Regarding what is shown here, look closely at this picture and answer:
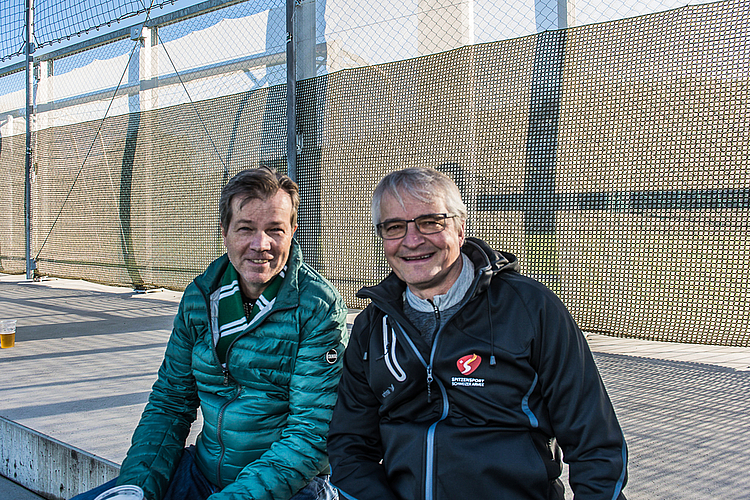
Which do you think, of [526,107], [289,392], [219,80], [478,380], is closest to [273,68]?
[219,80]

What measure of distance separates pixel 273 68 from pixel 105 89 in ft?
11.8

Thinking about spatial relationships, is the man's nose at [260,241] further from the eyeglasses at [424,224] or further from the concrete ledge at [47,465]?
the concrete ledge at [47,465]

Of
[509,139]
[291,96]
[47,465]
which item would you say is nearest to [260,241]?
[47,465]

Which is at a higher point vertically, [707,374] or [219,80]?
[219,80]

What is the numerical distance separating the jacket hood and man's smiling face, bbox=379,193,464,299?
0.19 feet

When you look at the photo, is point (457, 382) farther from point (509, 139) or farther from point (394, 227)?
point (509, 139)

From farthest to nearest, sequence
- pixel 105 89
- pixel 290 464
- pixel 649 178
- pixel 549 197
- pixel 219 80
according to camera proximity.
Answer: pixel 105 89, pixel 219 80, pixel 549 197, pixel 649 178, pixel 290 464

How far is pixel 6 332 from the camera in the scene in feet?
13.5

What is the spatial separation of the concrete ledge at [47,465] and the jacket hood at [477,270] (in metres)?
1.53

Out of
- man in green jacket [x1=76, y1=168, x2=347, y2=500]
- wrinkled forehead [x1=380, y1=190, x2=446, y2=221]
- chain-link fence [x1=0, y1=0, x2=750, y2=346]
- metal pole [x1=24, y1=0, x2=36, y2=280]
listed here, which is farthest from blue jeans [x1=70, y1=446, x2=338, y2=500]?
metal pole [x1=24, y1=0, x2=36, y2=280]

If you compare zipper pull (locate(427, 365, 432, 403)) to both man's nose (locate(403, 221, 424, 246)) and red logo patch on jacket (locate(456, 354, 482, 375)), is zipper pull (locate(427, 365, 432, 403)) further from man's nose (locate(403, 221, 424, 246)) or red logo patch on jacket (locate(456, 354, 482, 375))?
man's nose (locate(403, 221, 424, 246))

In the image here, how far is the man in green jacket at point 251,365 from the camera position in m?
1.67

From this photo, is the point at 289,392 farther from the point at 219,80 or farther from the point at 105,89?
the point at 105,89

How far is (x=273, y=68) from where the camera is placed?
5.05m
